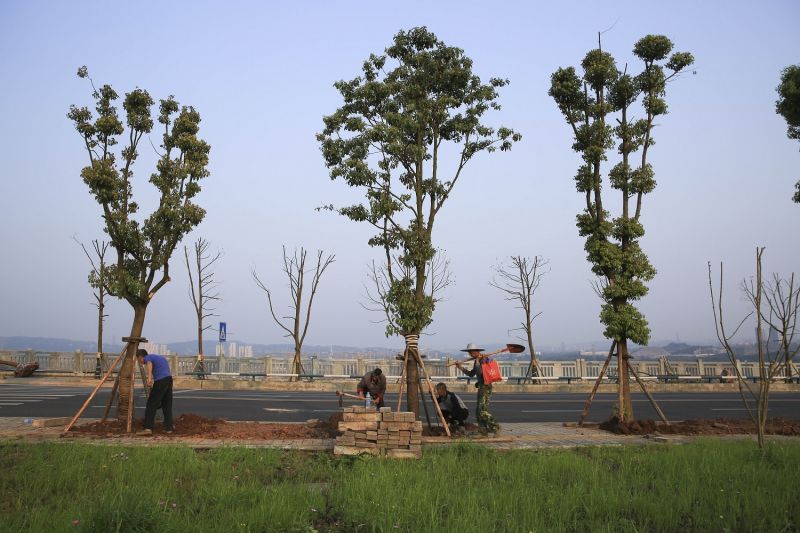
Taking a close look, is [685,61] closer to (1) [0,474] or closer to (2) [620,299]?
(2) [620,299]

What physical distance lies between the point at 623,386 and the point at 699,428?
1689mm

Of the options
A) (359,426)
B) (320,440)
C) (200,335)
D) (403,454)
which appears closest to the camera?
(403,454)

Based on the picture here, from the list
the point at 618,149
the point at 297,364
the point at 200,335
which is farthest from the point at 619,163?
the point at 200,335

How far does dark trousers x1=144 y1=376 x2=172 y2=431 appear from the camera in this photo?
11367 mm

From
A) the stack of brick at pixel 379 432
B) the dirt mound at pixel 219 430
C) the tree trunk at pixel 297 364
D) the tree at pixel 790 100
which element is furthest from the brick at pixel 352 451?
the tree trunk at pixel 297 364

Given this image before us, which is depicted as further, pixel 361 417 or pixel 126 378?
pixel 126 378

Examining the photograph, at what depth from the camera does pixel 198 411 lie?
55.4 ft

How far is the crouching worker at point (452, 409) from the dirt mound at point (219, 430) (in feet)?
7.40

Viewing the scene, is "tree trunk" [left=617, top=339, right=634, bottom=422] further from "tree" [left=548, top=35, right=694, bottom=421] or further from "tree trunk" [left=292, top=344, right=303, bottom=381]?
"tree trunk" [left=292, top=344, right=303, bottom=381]

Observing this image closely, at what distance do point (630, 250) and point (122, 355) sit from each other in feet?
36.5

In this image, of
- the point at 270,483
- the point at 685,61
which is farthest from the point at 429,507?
the point at 685,61

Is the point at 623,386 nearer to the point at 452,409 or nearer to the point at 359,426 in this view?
the point at 452,409

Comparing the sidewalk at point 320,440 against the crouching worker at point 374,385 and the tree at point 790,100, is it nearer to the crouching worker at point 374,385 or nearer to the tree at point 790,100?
the crouching worker at point 374,385

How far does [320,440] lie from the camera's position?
35.9 ft
